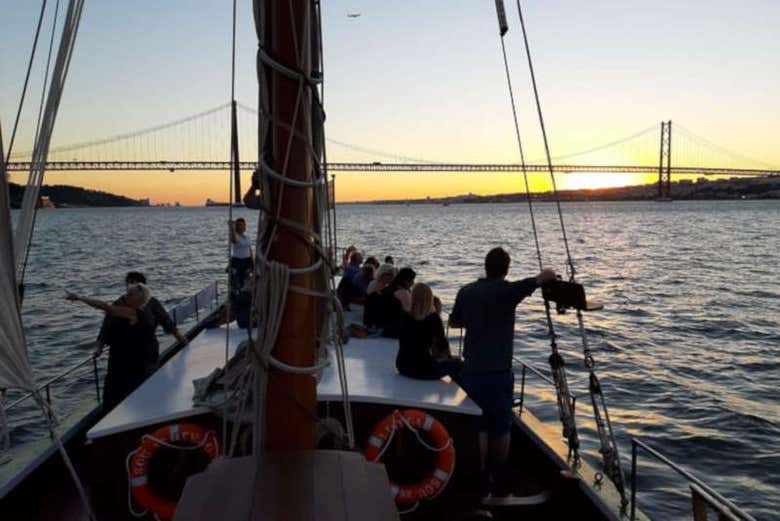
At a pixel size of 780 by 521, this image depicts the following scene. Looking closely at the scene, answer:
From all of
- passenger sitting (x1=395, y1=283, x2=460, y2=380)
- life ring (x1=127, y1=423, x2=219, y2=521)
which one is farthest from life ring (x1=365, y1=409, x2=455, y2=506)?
life ring (x1=127, y1=423, x2=219, y2=521)

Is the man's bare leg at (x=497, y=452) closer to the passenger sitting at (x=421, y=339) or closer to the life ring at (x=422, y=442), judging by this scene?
the life ring at (x=422, y=442)

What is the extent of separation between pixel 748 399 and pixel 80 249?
54.5 metres

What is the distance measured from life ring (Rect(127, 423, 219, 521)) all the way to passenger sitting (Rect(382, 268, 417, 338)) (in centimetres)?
252

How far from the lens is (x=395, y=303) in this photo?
6582 millimetres

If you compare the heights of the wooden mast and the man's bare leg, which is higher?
the wooden mast

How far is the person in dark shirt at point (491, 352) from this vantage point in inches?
169

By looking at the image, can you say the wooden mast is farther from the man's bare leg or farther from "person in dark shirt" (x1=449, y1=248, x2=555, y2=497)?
the man's bare leg

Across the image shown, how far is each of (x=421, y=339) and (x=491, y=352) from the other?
62 centimetres

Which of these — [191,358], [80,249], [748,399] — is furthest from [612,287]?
[80,249]

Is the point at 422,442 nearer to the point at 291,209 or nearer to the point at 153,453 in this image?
the point at 153,453

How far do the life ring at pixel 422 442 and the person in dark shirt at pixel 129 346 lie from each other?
8.02 feet

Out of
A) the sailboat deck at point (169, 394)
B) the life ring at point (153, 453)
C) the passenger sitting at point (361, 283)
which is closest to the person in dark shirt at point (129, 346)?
the sailboat deck at point (169, 394)

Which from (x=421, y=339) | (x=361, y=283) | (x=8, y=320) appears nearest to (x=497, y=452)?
(x=421, y=339)

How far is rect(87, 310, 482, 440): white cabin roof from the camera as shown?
13.1 feet
